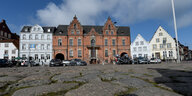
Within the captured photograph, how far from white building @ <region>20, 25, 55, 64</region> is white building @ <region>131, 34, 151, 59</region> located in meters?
29.8

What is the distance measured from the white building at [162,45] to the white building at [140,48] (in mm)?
5753

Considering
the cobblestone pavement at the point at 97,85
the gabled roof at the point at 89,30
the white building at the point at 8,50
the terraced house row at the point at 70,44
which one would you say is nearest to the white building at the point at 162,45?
the gabled roof at the point at 89,30

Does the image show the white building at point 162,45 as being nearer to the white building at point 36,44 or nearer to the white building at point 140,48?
the white building at point 140,48

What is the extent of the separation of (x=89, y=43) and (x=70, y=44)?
629 centimetres

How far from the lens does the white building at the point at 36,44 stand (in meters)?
38.2

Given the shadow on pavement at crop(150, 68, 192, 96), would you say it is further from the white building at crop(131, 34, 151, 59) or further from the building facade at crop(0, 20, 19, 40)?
the building facade at crop(0, 20, 19, 40)

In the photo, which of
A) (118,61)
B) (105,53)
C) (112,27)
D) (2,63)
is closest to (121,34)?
(112,27)

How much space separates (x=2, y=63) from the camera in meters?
22.2

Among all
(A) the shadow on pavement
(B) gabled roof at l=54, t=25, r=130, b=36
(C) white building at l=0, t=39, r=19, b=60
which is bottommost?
(A) the shadow on pavement

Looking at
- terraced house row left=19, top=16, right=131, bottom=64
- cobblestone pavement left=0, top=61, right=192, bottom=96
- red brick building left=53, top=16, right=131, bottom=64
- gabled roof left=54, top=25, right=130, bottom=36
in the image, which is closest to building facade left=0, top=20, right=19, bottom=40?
terraced house row left=19, top=16, right=131, bottom=64

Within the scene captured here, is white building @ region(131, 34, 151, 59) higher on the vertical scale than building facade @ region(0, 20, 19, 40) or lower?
lower

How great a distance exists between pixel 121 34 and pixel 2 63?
34007 mm

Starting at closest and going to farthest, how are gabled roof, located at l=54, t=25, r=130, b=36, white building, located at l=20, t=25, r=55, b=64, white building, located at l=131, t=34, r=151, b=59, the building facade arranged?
white building, located at l=20, t=25, r=55, b=64 < gabled roof, located at l=54, t=25, r=130, b=36 < white building, located at l=131, t=34, r=151, b=59 < the building facade

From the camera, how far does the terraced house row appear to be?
3831 cm
